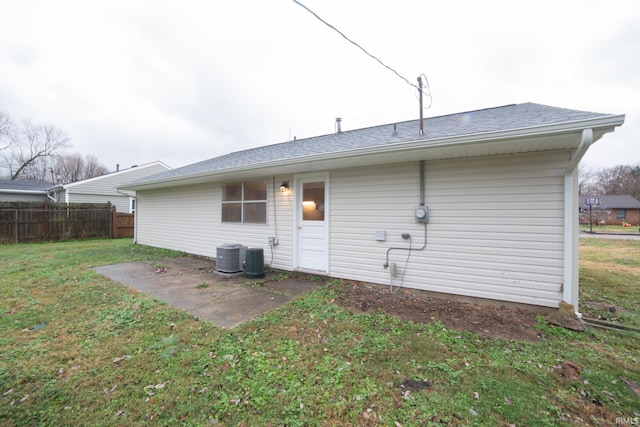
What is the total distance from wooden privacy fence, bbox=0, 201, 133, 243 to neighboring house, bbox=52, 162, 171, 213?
2422 millimetres

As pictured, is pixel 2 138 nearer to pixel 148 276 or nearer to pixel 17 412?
pixel 148 276

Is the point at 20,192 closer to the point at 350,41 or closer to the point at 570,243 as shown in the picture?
the point at 350,41

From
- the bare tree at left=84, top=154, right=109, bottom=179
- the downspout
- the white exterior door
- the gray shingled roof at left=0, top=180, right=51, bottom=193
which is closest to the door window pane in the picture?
the white exterior door

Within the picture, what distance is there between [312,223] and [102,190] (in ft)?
57.1

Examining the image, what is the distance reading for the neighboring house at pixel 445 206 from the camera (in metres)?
3.32

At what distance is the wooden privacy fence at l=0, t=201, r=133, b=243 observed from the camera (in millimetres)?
10492

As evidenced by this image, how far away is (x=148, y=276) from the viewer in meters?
5.38

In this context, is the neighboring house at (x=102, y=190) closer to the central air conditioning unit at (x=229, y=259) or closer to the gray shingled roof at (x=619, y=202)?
the central air conditioning unit at (x=229, y=259)

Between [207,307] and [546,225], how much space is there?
485 centimetres

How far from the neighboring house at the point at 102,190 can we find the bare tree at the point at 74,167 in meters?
16.8

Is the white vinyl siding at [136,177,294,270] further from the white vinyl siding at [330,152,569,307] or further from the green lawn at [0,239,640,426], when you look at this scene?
the green lawn at [0,239,640,426]

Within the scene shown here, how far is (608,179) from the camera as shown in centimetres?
3634

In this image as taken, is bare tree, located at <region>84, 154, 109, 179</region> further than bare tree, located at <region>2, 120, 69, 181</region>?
Yes

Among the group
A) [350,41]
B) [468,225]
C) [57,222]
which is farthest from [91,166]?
[468,225]
